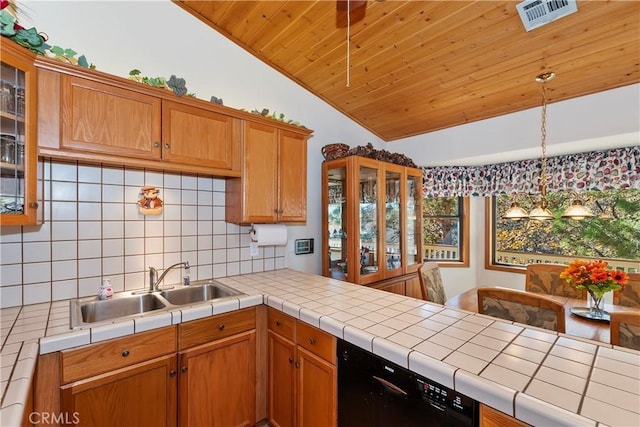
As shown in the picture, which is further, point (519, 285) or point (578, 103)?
point (519, 285)

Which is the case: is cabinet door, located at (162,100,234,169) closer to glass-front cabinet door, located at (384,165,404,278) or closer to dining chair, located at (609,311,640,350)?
glass-front cabinet door, located at (384,165,404,278)

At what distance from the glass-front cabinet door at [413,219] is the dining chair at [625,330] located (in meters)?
1.76

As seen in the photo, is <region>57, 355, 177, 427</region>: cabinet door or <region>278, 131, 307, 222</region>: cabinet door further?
<region>278, 131, 307, 222</region>: cabinet door

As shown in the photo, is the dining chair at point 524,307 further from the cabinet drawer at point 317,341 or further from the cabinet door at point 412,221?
the cabinet door at point 412,221

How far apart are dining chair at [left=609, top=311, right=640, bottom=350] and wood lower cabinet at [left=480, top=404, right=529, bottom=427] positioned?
3.17 feet

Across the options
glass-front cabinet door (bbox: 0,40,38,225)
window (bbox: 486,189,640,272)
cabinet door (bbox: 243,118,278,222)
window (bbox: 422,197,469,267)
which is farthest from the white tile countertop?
window (bbox: 422,197,469,267)

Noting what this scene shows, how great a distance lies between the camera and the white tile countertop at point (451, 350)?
76 cm

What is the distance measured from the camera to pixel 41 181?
58.4 inches

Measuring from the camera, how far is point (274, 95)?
8.43 feet

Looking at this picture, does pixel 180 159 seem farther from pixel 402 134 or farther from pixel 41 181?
pixel 402 134

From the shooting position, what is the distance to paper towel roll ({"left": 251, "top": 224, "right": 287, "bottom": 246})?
220 centimetres

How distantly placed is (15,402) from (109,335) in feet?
1.63

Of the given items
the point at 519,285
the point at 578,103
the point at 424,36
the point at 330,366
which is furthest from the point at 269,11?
the point at 519,285

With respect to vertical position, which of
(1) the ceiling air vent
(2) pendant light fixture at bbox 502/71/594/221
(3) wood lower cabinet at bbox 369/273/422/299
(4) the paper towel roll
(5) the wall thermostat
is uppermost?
(1) the ceiling air vent
